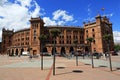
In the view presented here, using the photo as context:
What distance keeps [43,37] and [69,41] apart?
68682 millimetres

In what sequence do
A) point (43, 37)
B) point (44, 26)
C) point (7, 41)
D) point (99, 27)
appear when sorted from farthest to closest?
point (7, 41) → point (44, 26) → point (99, 27) → point (43, 37)

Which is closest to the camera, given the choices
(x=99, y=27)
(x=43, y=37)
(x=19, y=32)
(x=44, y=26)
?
(x=43, y=37)

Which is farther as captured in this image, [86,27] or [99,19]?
[86,27]

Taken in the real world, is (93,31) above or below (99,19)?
below

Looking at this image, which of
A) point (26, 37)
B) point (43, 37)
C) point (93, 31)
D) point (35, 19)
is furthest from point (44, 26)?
point (43, 37)

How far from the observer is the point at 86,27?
8994cm

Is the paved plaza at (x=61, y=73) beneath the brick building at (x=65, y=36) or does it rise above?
beneath

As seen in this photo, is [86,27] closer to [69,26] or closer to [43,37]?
[69,26]

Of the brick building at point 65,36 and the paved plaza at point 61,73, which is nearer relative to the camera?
the paved plaza at point 61,73

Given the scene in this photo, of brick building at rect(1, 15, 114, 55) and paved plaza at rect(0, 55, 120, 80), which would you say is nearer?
paved plaza at rect(0, 55, 120, 80)

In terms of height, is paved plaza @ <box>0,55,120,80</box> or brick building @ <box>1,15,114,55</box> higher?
brick building @ <box>1,15,114,55</box>

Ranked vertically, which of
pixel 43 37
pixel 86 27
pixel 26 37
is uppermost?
pixel 86 27

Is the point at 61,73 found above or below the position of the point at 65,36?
below

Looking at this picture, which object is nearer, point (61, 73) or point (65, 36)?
point (61, 73)
